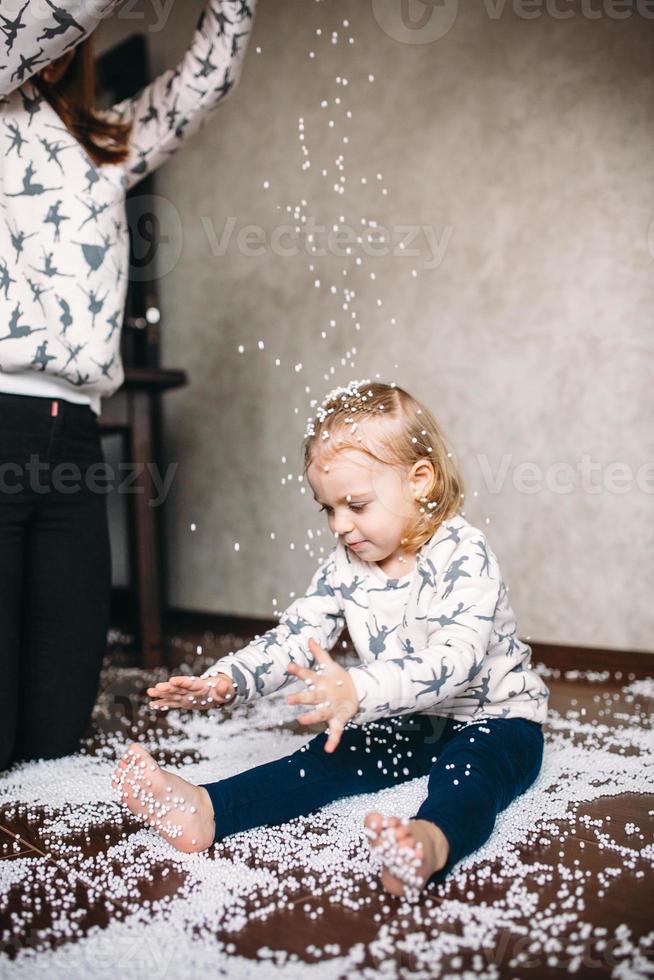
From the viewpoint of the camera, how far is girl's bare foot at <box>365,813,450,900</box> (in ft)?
2.65

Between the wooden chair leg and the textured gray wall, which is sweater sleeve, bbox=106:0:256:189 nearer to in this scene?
the wooden chair leg

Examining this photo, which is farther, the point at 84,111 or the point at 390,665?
the point at 84,111

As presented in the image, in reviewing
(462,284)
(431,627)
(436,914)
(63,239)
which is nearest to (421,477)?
(431,627)

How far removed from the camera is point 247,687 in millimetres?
1060

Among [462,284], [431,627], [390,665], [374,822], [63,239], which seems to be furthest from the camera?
[462,284]

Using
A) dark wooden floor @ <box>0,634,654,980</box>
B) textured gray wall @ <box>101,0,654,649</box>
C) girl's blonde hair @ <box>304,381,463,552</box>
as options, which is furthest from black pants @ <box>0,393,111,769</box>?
textured gray wall @ <box>101,0,654,649</box>

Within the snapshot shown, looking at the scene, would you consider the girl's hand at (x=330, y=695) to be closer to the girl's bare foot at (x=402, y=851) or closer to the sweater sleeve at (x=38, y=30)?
the girl's bare foot at (x=402, y=851)

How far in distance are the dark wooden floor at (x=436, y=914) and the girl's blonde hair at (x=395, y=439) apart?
425 millimetres

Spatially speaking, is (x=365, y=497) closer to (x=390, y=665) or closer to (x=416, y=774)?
(x=390, y=665)

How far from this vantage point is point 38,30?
3.84 feet

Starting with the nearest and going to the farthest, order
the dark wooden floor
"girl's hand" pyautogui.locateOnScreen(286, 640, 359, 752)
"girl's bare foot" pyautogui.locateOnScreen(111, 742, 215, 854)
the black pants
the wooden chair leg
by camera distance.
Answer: the dark wooden floor, "girl's hand" pyautogui.locateOnScreen(286, 640, 359, 752), "girl's bare foot" pyautogui.locateOnScreen(111, 742, 215, 854), the black pants, the wooden chair leg

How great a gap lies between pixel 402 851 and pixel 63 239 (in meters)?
1.04

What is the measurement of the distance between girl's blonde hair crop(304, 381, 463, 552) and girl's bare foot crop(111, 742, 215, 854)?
1.40ft

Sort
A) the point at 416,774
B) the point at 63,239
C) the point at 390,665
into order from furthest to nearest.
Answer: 1. the point at 63,239
2. the point at 416,774
3. the point at 390,665
